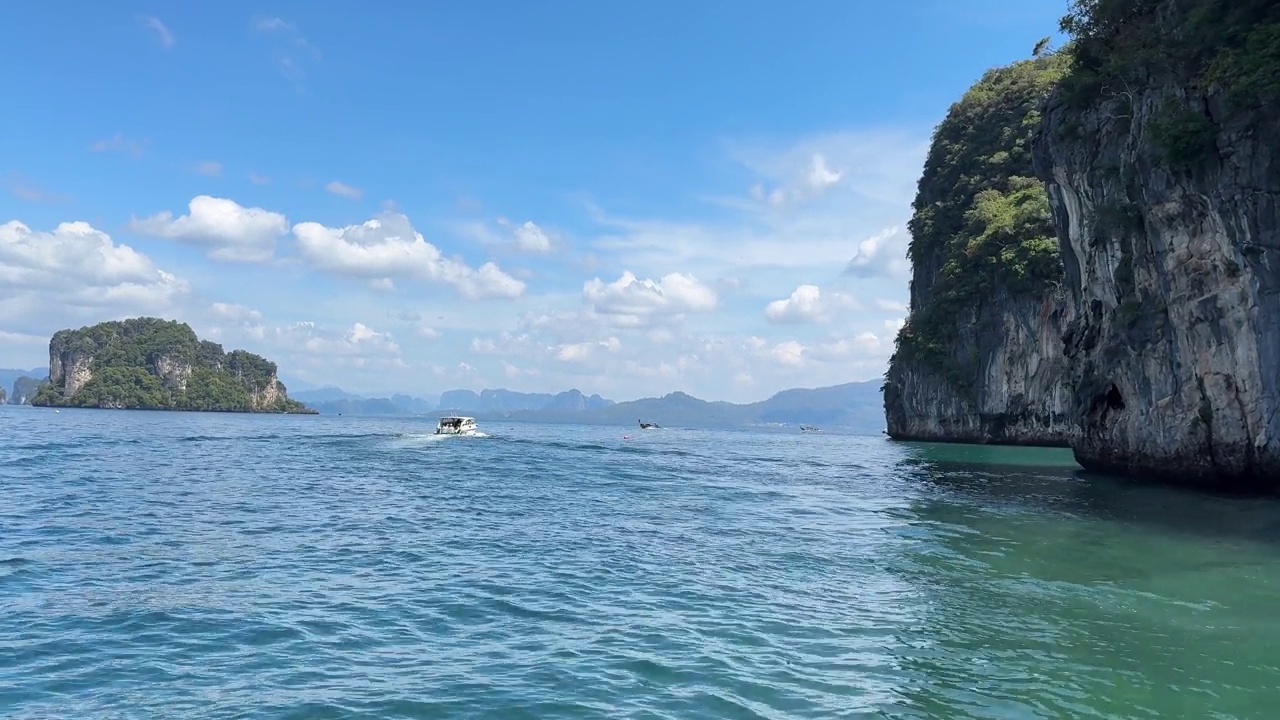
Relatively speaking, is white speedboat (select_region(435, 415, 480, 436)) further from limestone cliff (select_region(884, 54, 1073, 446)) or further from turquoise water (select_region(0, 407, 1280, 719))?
limestone cliff (select_region(884, 54, 1073, 446))

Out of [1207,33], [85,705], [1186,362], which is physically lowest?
[85,705]

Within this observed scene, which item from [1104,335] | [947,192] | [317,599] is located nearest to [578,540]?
[317,599]

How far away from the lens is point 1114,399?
35.8m

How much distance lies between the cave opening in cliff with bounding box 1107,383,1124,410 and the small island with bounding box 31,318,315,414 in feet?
649

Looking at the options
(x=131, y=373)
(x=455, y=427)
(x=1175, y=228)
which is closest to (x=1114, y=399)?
(x=1175, y=228)

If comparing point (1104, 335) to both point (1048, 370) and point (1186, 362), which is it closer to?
point (1186, 362)

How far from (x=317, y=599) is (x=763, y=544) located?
1007 cm

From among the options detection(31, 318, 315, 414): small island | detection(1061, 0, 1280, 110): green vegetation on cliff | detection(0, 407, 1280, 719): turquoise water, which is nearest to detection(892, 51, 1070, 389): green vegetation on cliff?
detection(1061, 0, 1280, 110): green vegetation on cliff

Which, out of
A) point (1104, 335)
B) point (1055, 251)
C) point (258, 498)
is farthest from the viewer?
point (1055, 251)

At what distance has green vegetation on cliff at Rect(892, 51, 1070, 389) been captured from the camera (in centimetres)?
6362

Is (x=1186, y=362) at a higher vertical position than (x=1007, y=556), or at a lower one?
higher

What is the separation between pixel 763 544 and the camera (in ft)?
60.9

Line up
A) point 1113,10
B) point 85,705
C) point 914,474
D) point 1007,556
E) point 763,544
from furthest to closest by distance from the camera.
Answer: point 914,474, point 1113,10, point 763,544, point 1007,556, point 85,705

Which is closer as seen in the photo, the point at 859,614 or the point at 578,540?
the point at 859,614
